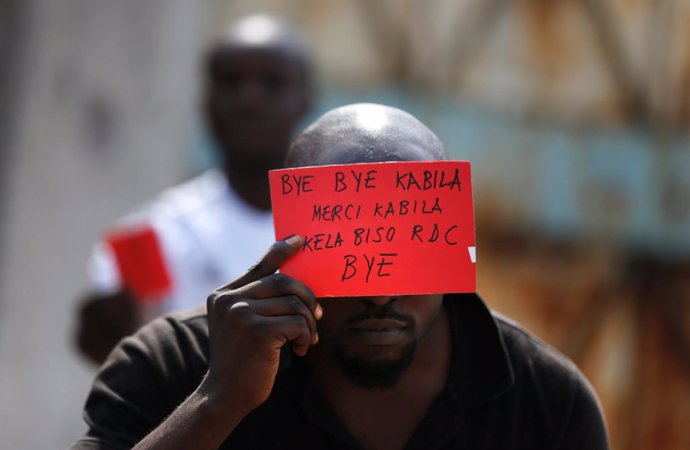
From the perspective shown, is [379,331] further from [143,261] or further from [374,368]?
[143,261]

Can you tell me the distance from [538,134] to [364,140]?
443cm

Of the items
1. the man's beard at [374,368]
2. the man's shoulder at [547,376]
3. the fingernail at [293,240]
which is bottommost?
the man's shoulder at [547,376]

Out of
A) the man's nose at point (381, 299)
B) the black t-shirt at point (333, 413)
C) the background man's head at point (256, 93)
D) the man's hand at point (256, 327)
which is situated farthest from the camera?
the background man's head at point (256, 93)

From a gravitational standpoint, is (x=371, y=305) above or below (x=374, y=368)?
above

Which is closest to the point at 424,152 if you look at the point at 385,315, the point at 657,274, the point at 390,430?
the point at 385,315

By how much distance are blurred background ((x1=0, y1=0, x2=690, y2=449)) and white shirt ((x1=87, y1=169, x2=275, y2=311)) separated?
73.4 inches

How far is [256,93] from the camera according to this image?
5.21 meters

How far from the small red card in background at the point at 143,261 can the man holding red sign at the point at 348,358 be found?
5.22 ft

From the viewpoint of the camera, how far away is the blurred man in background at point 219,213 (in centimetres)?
469

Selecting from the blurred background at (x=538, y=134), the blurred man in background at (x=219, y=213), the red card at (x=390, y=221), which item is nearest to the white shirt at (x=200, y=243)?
the blurred man in background at (x=219, y=213)

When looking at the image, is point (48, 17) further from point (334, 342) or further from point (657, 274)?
point (334, 342)

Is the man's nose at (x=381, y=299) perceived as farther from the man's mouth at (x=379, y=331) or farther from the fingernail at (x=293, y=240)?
the fingernail at (x=293, y=240)

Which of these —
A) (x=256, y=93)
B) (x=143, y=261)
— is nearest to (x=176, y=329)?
(x=143, y=261)

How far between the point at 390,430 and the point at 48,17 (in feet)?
13.6
